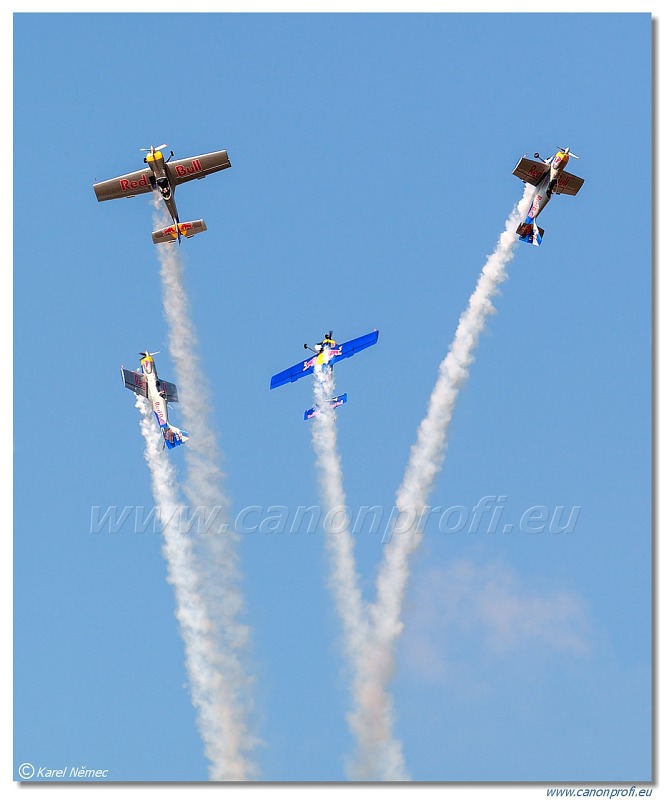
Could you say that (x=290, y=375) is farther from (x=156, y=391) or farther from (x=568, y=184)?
(x=568, y=184)

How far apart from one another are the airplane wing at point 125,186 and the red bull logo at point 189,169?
4.37 feet

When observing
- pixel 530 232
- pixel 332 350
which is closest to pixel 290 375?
pixel 332 350

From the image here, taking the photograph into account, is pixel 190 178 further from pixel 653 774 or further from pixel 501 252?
pixel 653 774

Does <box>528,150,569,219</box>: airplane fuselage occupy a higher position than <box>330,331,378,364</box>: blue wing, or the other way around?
<box>528,150,569,219</box>: airplane fuselage

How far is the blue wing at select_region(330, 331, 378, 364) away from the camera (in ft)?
276

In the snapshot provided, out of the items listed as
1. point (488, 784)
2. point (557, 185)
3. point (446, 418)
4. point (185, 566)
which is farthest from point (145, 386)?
point (488, 784)

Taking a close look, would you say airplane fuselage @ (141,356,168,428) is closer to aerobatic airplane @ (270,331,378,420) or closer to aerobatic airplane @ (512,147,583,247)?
aerobatic airplane @ (270,331,378,420)

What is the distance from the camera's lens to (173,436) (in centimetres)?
8406

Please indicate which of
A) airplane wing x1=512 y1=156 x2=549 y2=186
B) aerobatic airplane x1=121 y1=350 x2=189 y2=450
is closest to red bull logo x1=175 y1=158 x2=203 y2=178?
aerobatic airplane x1=121 y1=350 x2=189 y2=450

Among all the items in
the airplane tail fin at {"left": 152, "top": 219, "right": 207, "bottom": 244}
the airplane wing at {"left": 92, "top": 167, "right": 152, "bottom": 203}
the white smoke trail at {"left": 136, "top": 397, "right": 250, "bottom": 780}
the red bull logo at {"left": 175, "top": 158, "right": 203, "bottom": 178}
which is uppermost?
the red bull logo at {"left": 175, "top": 158, "right": 203, "bottom": 178}

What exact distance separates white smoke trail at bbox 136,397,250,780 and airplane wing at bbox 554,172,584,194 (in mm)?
21205

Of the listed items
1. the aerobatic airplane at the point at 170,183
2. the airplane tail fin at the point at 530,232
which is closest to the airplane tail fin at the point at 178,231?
the aerobatic airplane at the point at 170,183

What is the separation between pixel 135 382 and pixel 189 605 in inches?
444

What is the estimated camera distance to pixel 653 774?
68.9 m
